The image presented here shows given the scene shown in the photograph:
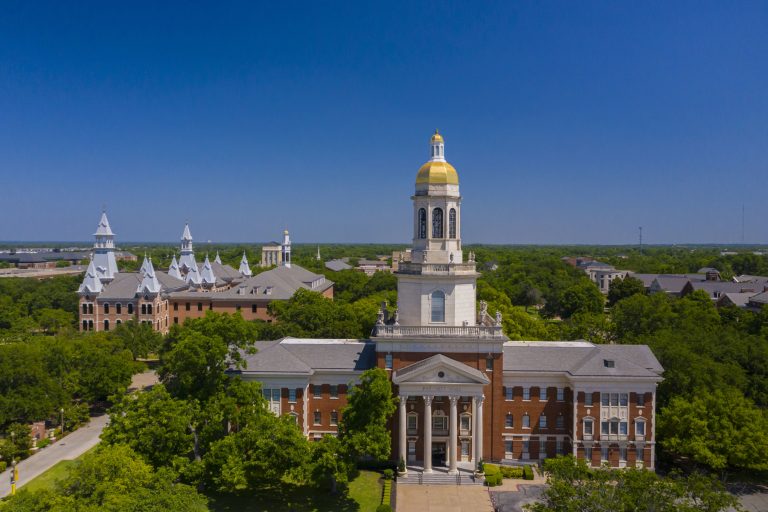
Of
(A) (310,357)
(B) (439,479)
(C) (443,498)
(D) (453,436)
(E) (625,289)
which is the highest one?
(A) (310,357)

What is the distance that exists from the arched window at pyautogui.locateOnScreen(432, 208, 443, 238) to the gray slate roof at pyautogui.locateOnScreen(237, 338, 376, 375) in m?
10.9

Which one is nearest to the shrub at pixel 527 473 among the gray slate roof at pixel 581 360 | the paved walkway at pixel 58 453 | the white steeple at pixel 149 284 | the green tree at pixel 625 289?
the gray slate roof at pixel 581 360

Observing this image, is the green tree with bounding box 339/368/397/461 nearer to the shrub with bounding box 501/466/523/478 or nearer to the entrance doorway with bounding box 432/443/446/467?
the entrance doorway with bounding box 432/443/446/467

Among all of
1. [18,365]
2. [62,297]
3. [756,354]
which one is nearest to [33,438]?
[18,365]

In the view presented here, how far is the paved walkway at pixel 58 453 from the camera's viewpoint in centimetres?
4184

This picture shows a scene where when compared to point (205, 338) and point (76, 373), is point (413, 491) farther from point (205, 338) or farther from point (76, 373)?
point (76, 373)

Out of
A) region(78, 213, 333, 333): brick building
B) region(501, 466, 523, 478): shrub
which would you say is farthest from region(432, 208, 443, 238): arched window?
region(78, 213, 333, 333): brick building

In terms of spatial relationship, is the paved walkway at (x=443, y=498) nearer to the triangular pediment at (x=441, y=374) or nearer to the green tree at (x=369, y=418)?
the green tree at (x=369, y=418)

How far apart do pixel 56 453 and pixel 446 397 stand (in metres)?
32.1

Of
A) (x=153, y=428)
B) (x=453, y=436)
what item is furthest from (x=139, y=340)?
(x=453, y=436)

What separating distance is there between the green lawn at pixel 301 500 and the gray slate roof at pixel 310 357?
28.1 ft

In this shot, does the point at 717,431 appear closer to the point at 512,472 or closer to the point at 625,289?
the point at 512,472

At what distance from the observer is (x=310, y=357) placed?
4612 cm

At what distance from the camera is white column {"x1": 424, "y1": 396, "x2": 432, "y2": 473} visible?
41.8m
